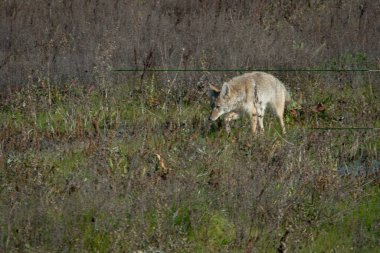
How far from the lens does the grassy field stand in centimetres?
613

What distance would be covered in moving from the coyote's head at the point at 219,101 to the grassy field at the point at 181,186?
2.03ft

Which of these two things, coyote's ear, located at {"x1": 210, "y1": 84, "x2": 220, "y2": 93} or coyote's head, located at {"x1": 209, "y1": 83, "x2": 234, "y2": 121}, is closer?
coyote's head, located at {"x1": 209, "y1": 83, "x2": 234, "y2": 121}

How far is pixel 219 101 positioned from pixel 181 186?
3775mm

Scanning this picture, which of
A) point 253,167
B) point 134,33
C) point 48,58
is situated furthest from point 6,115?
point 253,167

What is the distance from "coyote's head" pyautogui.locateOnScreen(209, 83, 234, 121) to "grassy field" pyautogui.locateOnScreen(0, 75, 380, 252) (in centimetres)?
62

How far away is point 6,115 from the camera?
1048cm

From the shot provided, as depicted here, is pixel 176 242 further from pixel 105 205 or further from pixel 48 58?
pixel 48 58

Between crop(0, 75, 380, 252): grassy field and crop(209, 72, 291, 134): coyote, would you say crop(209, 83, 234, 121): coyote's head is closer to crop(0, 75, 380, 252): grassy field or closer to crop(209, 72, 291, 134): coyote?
crop(209, 72, 291, 134): coyote

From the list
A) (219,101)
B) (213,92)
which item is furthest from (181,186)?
(213,92)

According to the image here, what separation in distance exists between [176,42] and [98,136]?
16.2 feet

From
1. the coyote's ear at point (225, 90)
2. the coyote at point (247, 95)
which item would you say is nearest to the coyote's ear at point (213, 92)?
the coyote at point (247, 95)

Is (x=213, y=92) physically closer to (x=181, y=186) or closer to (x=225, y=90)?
(x=225, y=90)

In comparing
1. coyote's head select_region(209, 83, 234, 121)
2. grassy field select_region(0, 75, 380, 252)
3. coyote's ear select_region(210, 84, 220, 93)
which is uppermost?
coyote's ear select_region(210, 84, 220, 93)

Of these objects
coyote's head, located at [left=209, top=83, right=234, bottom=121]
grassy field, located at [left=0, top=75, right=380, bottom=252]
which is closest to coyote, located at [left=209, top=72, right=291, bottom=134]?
coyote's head, located at [left=209, top=83, right=234, bottom=121]
